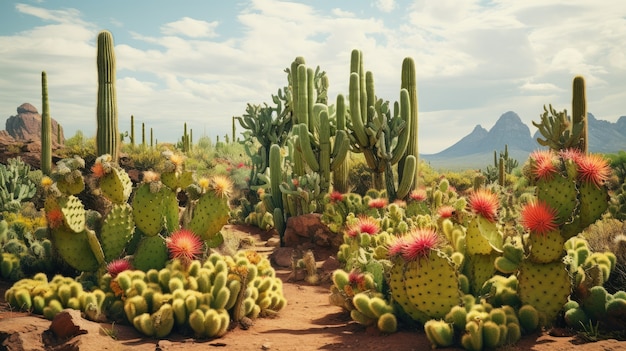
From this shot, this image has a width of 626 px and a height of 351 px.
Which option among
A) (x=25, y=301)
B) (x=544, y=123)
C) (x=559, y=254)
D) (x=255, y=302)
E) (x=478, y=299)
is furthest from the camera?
(x=544, y=123)

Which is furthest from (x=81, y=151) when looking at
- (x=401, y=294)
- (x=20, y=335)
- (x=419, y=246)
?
(x=419, y=246)

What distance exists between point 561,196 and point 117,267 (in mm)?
4593

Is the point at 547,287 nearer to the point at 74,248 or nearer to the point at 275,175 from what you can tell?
the point at 74,248

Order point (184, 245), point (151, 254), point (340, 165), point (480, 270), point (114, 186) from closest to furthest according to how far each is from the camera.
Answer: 1. point (480, 270)
2. point (184, 245)
3. point (151, 254)
4. point (114, 186)
5. point (340, 165)

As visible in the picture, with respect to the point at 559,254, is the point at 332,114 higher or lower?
higher

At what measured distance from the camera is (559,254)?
5.38 metres

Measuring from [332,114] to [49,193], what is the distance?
329 inches

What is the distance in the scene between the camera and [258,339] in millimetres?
5852

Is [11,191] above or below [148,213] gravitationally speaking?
above

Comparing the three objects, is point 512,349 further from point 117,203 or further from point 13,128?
point 13,128

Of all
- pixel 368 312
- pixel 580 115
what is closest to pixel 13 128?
pixel 580 115

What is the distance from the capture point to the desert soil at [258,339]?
5.27m

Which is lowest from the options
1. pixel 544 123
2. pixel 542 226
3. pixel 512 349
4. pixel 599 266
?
pixel 512 349

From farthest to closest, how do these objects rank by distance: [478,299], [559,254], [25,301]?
[25,301] → [478,299] → [559,254]
